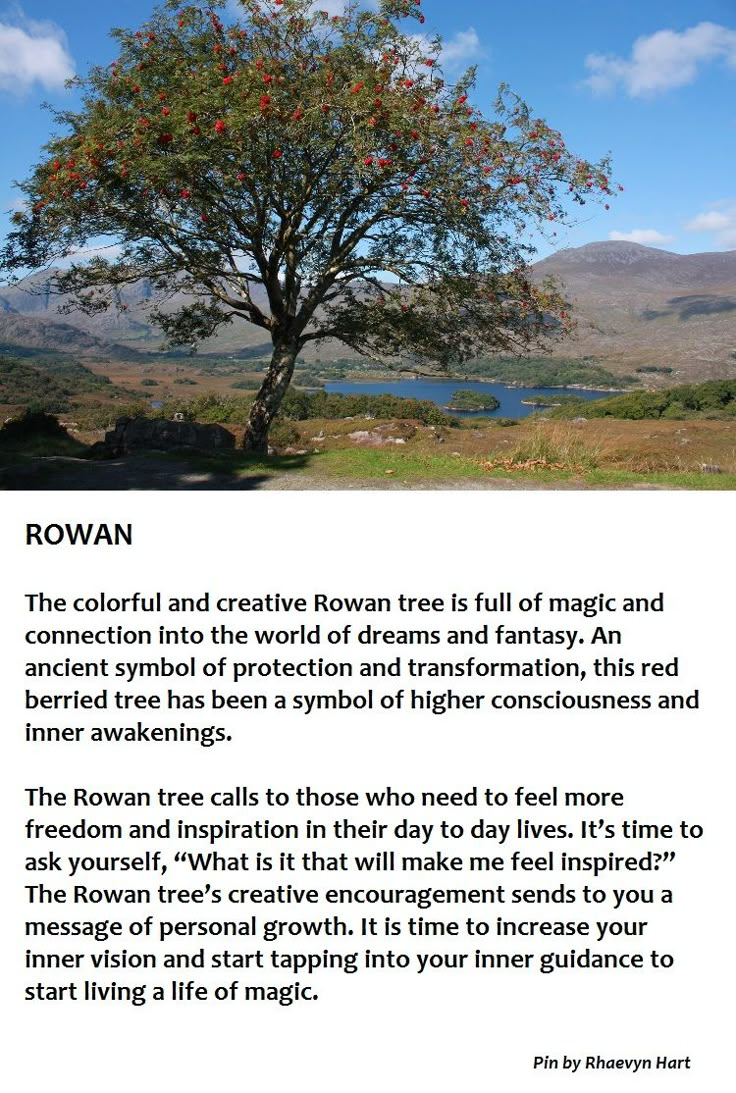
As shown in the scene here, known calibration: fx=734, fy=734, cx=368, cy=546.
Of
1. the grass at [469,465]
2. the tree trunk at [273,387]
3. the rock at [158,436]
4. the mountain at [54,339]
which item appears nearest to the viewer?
the grass at [469,465]

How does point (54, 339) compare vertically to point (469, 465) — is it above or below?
above

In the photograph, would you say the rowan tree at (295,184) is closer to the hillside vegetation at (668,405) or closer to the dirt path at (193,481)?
the dirt path at (193,481)

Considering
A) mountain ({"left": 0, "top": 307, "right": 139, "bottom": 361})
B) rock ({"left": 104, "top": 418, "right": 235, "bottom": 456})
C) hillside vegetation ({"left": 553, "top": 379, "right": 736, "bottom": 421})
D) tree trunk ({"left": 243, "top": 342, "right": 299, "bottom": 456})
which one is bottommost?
rock ({"left": 104, "top": 418, "right": 235, "bottom": 456})

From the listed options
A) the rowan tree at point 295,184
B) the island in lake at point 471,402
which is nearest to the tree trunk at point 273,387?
the rowan tree at point 295,184

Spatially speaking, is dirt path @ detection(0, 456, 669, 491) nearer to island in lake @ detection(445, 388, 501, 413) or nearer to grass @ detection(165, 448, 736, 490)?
grass @ detection(165, 448, 736, 490)

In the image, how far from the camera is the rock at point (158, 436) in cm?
1441

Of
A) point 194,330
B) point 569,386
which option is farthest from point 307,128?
point 569,386

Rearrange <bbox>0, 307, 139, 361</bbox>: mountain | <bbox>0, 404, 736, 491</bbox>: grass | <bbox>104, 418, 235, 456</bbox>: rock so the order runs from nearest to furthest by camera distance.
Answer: <bbox>0, 404, 736, 491</bbox>: grass
<bbox>104, 418, 235, 456</bbox>: rock
<bbox>0, 307, 139, 361</bbox>: mountain

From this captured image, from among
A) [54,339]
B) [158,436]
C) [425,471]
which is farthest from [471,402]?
[54,339]

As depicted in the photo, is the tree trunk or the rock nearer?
the rock

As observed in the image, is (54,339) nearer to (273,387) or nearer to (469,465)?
(273,387)

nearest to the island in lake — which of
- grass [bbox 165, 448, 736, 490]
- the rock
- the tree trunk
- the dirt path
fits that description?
the tree trunk

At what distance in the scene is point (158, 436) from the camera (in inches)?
576

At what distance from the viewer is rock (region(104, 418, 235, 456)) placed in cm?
1441
